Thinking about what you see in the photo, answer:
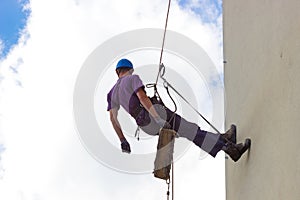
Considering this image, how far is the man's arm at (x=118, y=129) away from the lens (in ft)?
16.8

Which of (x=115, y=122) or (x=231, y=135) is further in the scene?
(x=115, y=122)

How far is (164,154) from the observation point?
468 centimetres

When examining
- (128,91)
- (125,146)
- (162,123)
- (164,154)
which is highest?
(128,91)

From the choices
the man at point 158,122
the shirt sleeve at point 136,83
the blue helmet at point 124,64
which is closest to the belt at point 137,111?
the man at point 158,122

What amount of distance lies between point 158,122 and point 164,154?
0.94ft

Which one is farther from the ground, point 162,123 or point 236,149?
point 162,123

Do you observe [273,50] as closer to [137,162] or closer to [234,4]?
[234,4]

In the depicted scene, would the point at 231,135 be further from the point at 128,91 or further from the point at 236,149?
the point at 128,91

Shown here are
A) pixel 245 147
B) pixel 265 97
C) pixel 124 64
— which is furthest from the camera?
pixel 124 64

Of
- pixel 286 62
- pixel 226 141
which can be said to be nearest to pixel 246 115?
pixel 226 141

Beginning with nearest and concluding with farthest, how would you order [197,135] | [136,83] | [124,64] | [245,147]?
[245,147], [197,135], [136,83], [124,64]

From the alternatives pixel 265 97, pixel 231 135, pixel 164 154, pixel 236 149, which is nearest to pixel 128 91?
pixel 164 154

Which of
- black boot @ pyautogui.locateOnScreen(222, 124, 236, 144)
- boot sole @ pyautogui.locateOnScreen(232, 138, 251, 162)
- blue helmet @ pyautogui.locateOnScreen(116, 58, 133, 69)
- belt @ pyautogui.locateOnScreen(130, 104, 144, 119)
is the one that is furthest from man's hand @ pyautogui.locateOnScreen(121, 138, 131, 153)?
boot sole @ pyautogui.locateOnScreen(232, 138, 251, 162)

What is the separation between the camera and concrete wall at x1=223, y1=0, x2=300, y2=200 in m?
3.55
